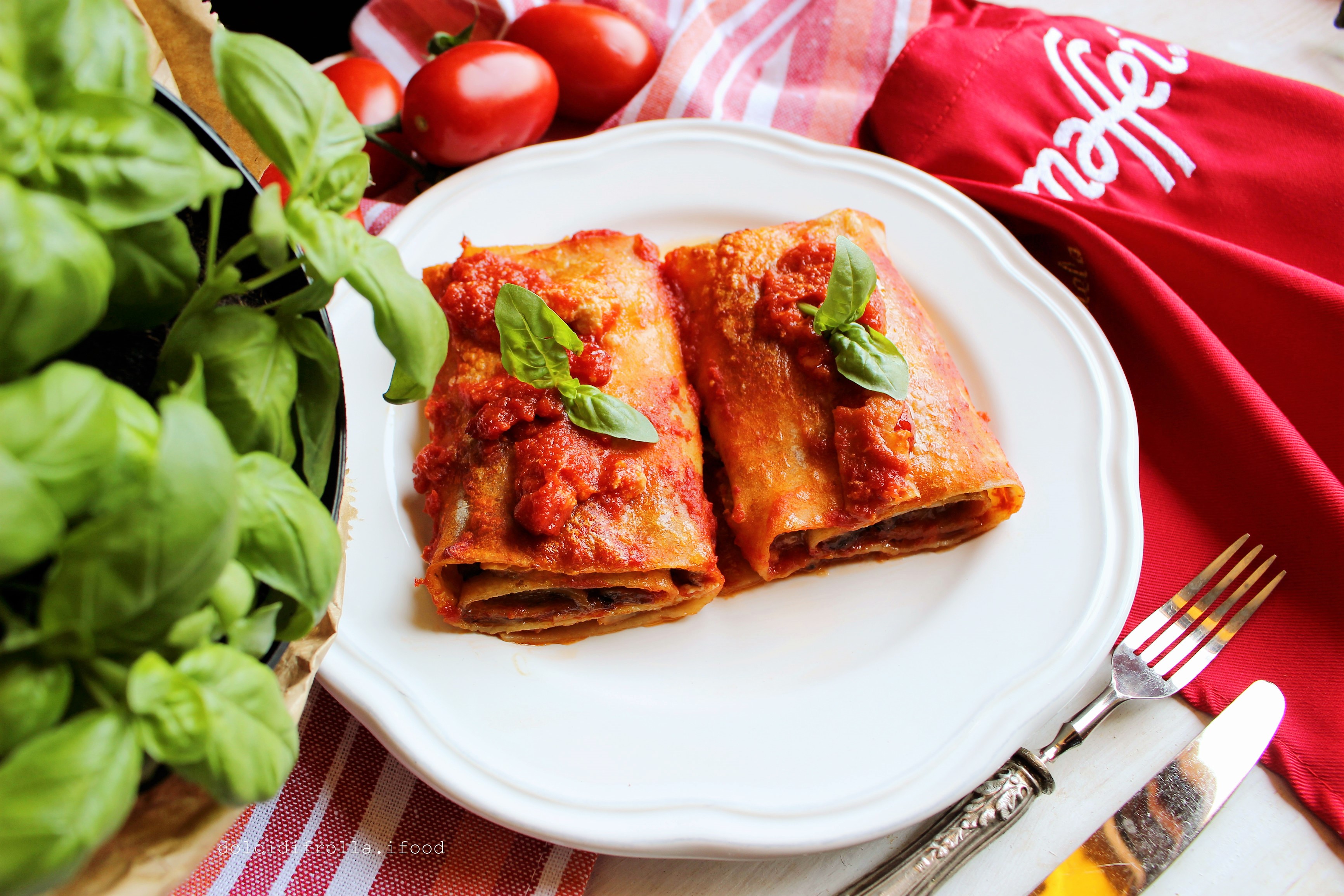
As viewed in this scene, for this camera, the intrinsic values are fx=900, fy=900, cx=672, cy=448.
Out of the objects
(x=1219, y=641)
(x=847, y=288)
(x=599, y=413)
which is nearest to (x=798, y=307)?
(x=847, y=288)

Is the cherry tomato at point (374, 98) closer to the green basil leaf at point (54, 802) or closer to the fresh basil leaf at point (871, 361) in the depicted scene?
the fresh basil leaf at point (871, 361)

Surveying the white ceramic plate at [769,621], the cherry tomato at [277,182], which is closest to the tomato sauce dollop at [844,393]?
the white ceramic plate at [769,621]

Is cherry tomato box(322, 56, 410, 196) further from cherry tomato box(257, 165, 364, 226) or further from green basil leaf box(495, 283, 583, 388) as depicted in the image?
green basil leaf box(495, 283, 583, 388)

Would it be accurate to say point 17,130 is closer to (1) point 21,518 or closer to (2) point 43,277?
(2) point 43,277

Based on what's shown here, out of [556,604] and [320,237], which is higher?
[320,237]

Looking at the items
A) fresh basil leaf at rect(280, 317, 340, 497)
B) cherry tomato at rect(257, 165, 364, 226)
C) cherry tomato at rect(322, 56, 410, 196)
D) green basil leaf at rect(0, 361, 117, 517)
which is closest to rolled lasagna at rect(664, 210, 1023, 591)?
cherry tomato at rect(257, 165, 364, 226)

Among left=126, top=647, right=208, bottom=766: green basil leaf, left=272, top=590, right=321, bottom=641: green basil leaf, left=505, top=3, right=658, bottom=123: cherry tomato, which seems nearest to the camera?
left=126, top=647, right=208, bottom=766: green basil leaf

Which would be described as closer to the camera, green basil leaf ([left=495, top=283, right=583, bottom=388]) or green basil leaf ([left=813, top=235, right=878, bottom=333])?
green basil leaf ([left=495, top=283, right=583, bottom=388])

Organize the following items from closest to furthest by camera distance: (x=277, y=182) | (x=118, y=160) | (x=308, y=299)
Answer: (x=118, y=160), (x=308, y=299), (x=277, y=182)
